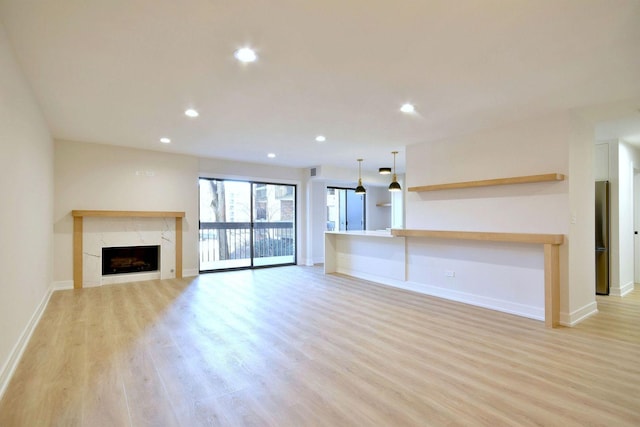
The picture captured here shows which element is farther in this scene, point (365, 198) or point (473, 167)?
point (365, 198)

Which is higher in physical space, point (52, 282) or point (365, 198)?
point (365, 198)

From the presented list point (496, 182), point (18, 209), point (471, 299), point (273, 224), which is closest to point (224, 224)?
point (273, 224)

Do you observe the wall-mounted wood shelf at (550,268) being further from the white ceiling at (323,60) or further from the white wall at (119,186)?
the white wall at (119,186)

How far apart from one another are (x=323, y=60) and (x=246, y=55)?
1.95 feet

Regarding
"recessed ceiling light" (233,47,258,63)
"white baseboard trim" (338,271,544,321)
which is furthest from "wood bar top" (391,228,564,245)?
"recessed ceiling light" (233,47,258,63)

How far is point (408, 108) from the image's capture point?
3.75 m

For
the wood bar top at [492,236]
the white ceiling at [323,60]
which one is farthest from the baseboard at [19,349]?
the wood bar top at [492,236]

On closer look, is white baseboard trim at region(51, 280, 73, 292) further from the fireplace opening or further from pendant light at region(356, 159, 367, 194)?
pendant light at region(356, 159, 367, 194)

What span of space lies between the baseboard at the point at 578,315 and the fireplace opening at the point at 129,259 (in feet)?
21.2

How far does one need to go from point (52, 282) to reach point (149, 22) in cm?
505

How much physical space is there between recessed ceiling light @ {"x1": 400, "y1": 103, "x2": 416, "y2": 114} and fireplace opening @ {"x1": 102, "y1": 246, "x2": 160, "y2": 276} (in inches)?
205

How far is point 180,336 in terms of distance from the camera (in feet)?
11.1

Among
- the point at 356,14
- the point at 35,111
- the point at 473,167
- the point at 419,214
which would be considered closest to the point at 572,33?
the point at 356,14

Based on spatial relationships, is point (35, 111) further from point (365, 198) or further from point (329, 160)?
point (365, 198)
